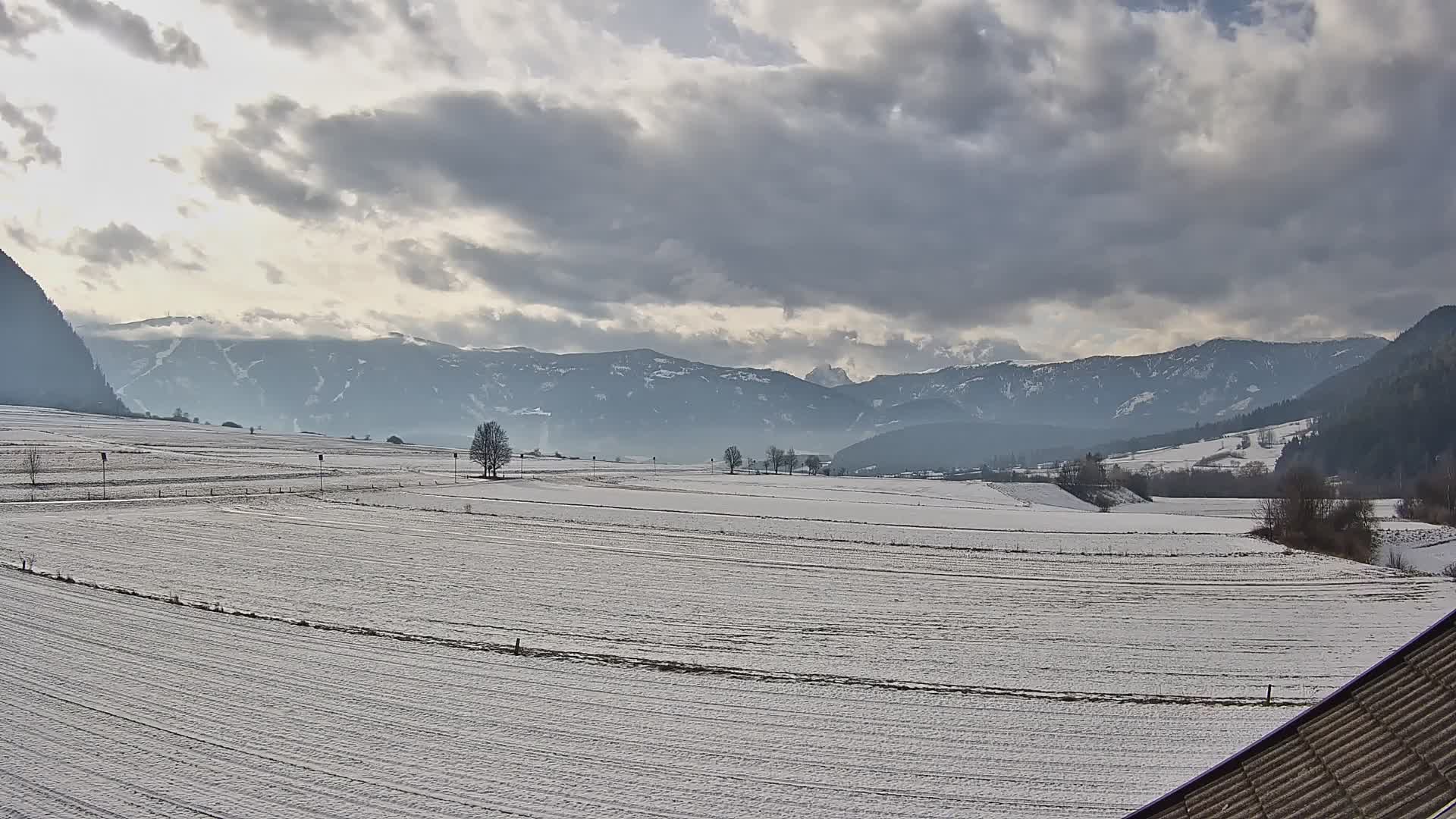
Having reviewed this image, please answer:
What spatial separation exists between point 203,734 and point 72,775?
2525 millimetres

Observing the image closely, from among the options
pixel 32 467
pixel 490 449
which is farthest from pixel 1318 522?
pixel 32 467

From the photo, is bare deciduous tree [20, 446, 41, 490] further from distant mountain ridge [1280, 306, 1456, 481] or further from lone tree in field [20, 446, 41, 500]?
distant mountain ridge [1280, 306, 1456, 481]

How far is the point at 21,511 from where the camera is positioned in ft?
189

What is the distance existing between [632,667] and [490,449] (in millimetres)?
106415

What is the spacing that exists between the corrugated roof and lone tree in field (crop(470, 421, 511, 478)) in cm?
11747

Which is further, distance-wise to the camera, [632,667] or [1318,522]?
[1318,522]

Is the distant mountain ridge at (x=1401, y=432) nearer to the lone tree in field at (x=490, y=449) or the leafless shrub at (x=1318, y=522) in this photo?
the leafless shrub at (x=1318, y=522)

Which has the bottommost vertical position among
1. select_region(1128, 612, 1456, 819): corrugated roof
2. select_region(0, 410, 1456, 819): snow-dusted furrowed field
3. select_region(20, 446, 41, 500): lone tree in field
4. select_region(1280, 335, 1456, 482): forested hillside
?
select_region(0, 410, 1456, 819): snow-dusted furrowed field

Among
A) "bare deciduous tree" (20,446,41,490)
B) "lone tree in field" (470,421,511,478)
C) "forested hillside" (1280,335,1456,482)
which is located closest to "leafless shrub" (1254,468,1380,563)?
"lone tree in field" (470,421,511,478)

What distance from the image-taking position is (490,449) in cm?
12525

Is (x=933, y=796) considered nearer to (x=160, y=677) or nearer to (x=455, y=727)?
(x=455, y=727)

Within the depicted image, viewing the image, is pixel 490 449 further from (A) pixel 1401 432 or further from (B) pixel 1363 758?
(A) pixel 1401 432

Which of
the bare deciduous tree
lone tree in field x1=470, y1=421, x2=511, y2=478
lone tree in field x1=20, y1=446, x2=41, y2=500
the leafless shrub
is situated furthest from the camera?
lone tree in field x1=470, y1=421, x2=511, y2=478

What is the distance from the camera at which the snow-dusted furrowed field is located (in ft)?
53.3
